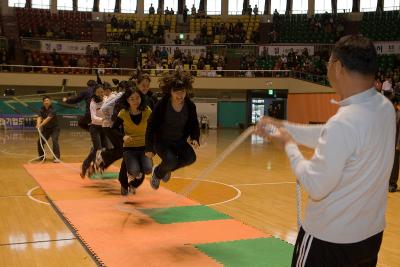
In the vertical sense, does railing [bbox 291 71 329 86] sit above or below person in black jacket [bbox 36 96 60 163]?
above

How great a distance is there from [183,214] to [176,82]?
1860 millimetres

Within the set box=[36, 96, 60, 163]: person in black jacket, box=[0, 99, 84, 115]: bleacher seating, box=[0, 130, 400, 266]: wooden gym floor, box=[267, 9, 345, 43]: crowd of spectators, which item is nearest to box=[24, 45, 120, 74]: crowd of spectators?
box=[0, 99, 84, 115]: bleacher seating

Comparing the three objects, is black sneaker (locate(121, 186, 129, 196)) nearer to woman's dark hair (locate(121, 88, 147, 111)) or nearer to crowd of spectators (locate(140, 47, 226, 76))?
woman's dark hair (locate(121, 88, 147, 111))

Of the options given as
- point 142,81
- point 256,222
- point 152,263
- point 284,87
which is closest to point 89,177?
point 142,81

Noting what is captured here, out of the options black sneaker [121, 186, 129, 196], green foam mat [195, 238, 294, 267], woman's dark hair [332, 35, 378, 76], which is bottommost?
black sneaker [121, 186, 129, 196]

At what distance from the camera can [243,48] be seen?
29.7m

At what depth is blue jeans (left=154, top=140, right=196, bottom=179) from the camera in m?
6.41

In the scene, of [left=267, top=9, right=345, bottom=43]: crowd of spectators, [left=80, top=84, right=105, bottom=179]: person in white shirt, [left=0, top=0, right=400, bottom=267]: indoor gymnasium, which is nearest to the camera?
[left=0, top=0, right=400, bottom=267]: indoor gymnasium

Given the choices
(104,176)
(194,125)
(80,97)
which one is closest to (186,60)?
(80,97)

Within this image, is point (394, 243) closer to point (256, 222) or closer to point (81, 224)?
point (256, 222)

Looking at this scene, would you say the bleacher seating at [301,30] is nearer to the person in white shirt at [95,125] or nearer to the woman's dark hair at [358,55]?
the person in white shirt at [95,125]

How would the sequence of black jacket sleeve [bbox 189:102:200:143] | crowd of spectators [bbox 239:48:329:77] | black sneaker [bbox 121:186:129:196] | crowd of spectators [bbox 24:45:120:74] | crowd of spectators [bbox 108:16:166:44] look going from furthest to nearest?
1. crowd of spectators [bbox 108:16:166:44]
2. crowd of spectators [bbox 239:48:329:77]
3. crowd of spectators [bbox 24:45:120:74]
4. black sneaker [bbox 121:186:129:196]
5. black jacket sleeve [bbox 189:102:200:143]

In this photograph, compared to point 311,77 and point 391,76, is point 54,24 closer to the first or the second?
point 311,77

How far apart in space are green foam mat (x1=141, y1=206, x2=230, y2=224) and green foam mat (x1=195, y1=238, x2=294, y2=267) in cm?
106
